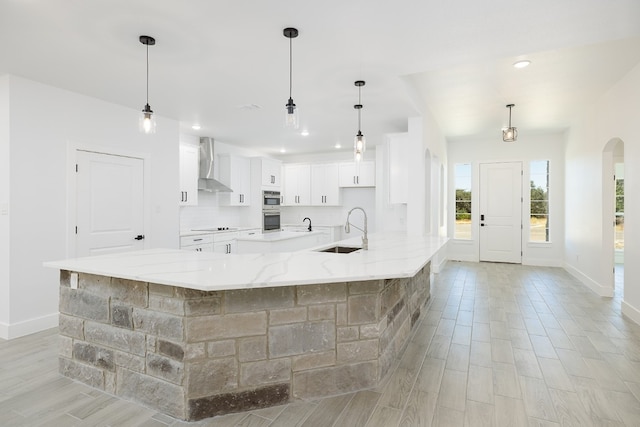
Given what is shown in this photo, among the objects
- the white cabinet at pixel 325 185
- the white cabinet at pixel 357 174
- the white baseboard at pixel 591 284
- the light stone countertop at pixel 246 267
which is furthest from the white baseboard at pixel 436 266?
the light stone countertop at pixel 246 267

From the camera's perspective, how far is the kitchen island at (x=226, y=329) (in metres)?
2.03

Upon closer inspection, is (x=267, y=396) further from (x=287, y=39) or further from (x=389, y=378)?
(x=287, y=39)

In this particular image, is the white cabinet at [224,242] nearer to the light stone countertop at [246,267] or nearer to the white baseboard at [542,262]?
the light stone countertop at [246,267]

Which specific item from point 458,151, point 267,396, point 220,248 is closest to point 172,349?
point 267,396

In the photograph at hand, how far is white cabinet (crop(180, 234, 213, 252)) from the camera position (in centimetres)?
526

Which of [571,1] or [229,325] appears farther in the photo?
[571,1]

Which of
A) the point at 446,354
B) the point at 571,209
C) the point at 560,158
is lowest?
the point at 446,354

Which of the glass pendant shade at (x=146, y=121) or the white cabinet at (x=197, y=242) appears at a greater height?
the glass pendant shade at (x=146, y=121)

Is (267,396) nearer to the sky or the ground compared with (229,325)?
nearer to the ground

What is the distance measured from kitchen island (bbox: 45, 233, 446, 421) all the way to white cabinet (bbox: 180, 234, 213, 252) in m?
2.74

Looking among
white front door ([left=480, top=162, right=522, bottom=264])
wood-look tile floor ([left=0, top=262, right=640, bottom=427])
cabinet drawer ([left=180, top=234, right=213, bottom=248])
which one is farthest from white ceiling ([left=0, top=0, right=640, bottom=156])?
white front door ([left=480, top=162, right=522, bottom=264])

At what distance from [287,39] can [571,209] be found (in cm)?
605

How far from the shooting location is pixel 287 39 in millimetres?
2730

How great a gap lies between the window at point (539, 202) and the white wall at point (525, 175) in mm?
83
